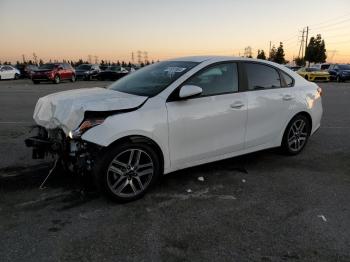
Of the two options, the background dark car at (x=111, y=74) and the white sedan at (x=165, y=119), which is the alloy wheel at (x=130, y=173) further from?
the background dark car at (x=111, y=74)

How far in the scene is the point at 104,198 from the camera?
4.42 m

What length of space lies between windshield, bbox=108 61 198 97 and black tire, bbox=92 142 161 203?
731mm

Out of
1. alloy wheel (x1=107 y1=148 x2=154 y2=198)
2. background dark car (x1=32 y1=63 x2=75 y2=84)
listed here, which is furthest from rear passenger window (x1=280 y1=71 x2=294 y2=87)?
background dark car (x1=32 y1=63 x2=75 y2=84)

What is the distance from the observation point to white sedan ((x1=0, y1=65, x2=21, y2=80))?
118 feet

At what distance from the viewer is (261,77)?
221 inches

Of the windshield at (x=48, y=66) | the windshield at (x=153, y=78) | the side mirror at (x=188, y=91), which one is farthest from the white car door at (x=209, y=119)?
the windshield at (x=48, y=66)

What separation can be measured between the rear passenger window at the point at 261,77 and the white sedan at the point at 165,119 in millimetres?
16

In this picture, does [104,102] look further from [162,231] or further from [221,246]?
[221,246]

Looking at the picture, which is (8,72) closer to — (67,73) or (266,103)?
(67,73)

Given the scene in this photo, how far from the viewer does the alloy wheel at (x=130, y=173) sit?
4.20 m

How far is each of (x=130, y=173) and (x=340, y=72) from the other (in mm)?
35052

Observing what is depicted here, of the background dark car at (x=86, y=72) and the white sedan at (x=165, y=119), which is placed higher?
the white sedan at (x=165, y=119)

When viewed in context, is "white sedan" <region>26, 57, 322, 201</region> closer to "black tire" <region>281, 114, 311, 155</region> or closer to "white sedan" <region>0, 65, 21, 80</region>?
"black tire" <region>281, 114, 311, 155</region>

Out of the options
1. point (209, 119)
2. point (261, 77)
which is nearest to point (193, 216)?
point (209, 119)
